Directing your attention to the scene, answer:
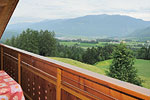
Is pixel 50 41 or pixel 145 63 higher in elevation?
pixel 50 41

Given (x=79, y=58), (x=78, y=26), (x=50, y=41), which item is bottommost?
(x=79, y=58)

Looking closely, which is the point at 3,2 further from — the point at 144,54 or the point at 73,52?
the point at 73,52

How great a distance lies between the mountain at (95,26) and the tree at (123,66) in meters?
4.34

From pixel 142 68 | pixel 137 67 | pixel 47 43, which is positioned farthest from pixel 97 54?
pixel 47 43

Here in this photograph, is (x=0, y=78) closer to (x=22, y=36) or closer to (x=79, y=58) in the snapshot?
(x=79, y=58)

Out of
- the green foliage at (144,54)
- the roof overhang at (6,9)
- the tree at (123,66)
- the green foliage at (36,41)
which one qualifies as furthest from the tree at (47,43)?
the roof overhang at (6,9)

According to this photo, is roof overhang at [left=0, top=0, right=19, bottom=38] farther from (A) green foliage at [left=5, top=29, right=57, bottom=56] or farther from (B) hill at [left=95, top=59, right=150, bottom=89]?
(A) green foliage at [left=5, top=29, right=57, bottom=56]

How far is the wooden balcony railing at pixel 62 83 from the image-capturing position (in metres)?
0.80

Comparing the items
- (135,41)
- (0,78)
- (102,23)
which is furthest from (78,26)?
(0,78)

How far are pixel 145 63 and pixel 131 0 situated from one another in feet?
27.9

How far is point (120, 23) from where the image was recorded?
72.8 ft

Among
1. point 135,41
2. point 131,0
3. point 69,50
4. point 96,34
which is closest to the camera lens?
point 135,41

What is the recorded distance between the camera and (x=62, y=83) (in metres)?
1.26

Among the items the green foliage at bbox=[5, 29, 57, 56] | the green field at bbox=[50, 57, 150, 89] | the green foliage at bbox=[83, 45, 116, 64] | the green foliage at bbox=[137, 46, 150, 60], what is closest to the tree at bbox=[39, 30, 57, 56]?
the green foliage at bbox=[5, 29, 57, 56]
